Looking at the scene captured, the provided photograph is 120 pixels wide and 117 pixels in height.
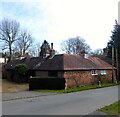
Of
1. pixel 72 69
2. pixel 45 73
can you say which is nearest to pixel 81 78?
pixel 72 69

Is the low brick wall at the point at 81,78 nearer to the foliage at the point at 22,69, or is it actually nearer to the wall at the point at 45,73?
the wall at the point at 45,73

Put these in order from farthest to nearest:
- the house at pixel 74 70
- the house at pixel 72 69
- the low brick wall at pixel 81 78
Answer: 1. the house at pixel 72 69
2. the house at pixel 74 70
3. the low brick wall at pixel 81 78

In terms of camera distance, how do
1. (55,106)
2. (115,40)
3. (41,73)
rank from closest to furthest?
(55,106), (41,73), (115,40)

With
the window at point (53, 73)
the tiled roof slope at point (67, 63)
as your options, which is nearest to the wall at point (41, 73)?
the tiled roof slope at point (67, 63)

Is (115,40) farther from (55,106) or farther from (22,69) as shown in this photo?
(55,106)

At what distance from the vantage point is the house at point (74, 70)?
3728 cm

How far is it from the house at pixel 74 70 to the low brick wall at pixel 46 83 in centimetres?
130

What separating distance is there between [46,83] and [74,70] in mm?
4938

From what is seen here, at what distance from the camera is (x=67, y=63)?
39156 mm

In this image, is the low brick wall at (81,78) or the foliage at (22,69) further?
the foliage at (22,69)

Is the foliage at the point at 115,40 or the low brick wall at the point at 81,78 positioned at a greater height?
the foliage at the point at 115,40

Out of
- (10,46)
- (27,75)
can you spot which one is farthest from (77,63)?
(10,46)

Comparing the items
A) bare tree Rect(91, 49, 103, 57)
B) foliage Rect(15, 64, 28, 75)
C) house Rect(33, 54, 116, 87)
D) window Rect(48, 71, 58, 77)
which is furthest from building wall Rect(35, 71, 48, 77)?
bare tree Rect(91, 49, 103, 57)

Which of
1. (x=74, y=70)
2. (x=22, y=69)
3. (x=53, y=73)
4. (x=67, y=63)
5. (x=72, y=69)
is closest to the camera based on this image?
(x=72, y=69)
